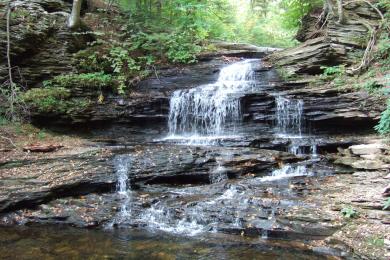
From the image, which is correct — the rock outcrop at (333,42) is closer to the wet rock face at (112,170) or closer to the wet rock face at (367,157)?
the wet rock face at (367,157)

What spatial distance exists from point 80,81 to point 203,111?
4616 millimetres

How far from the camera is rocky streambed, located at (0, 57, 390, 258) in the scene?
21.9 ft

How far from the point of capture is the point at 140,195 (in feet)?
27.8

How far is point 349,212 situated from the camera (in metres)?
6.81

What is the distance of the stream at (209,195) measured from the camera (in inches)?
248

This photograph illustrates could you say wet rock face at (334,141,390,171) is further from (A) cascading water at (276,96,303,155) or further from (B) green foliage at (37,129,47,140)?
(B) green foliage at (37,129,47,140)

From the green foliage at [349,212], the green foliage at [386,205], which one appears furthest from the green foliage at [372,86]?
the green foliage at [349,212]

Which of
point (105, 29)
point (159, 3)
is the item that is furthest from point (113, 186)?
point (159, 3)

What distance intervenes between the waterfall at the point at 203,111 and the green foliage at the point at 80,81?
8.73ft

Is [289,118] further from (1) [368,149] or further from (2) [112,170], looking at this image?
(2) [112,170]

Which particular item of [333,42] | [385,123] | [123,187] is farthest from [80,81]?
[385,123]

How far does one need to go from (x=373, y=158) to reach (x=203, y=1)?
481 inches

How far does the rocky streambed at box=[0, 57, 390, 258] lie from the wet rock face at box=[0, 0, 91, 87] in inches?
103

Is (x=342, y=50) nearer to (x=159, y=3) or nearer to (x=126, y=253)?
(x=159, y=3)
